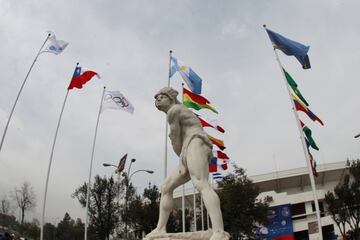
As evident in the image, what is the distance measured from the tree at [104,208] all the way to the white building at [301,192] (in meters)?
17.2

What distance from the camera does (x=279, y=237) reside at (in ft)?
147

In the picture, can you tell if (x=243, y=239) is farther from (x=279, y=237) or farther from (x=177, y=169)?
(x=177, y=169)

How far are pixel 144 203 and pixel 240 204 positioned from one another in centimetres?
918

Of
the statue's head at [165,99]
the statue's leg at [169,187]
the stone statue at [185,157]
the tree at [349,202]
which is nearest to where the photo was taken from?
the stone statue at [185,157]

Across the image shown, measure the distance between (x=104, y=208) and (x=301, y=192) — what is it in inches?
1473

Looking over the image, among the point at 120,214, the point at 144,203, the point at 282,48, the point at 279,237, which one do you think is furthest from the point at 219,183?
the point at 279,237

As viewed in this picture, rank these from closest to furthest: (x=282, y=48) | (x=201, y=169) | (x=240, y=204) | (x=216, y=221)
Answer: (x=216, y=221) < (x=201, y=169) < (x=282, y=48) < (x=240, y=204)

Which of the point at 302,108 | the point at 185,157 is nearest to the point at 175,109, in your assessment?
the point at 185,157

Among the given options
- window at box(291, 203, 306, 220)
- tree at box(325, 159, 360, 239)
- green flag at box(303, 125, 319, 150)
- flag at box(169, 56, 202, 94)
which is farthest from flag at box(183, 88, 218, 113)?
window at box(291, 203, 306, 220)

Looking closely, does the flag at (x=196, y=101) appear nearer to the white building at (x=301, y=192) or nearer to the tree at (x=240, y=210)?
the tree at (x=240, y=210)

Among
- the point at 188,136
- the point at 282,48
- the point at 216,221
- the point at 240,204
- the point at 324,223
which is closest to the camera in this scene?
the point at 216,221

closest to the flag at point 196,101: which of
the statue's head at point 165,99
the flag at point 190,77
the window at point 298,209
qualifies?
the flag at point 190,77

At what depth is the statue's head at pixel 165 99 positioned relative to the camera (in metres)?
6.35

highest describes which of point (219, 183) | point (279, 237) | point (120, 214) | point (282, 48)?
point (282, 48)
